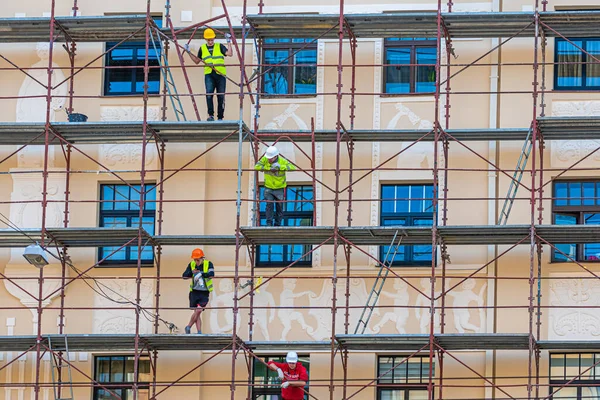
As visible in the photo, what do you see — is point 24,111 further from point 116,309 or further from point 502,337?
point 502,337

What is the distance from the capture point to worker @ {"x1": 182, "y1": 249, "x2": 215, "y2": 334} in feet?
107

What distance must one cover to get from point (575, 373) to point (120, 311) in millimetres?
7464

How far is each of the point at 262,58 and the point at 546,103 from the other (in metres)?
4.86

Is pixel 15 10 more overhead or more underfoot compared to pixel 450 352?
more overhead

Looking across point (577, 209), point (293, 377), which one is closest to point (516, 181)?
point (577, 209)

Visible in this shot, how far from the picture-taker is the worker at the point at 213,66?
Answer: 33.7 m

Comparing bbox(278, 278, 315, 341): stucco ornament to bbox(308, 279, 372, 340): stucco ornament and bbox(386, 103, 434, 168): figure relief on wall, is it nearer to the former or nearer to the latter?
bbox(308, 279, 372, 340): stucco ornament

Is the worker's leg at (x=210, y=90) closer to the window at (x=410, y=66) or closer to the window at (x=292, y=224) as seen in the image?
the window at (x=292, y=224)

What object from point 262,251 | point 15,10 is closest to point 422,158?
point 262,251

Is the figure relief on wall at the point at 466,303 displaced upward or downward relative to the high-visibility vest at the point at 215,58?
downward

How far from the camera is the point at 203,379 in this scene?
109ft

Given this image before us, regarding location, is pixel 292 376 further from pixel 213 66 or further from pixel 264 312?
pixel 213 66

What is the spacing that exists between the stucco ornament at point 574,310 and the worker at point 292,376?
4116mm

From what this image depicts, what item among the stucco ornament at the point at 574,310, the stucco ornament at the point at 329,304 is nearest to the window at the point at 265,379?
the stucco ornament at the point at 329,304
